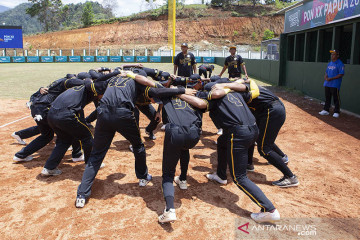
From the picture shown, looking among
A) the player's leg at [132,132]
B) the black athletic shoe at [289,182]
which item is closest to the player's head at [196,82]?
the player's leg at [132,132]

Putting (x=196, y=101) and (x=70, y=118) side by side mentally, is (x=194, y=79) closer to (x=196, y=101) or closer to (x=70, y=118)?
(x=196, y=101)

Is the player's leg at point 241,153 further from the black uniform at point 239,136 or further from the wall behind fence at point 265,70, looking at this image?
the wall behind fence at point 265,70

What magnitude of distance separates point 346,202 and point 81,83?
4.70 metres

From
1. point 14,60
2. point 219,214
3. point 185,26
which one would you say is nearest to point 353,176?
point 219,214

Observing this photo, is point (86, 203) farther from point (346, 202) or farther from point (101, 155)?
point (346, 202)

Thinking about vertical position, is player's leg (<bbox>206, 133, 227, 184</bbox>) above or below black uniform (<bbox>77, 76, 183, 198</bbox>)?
below

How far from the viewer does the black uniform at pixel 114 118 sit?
4.18 metres

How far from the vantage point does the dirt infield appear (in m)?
3.68

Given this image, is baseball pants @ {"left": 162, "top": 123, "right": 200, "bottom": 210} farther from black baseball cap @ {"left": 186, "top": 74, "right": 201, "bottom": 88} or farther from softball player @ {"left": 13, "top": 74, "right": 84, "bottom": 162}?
softball player @ {"left": 13, "top": 74, "right": 84, "bottom": 162}

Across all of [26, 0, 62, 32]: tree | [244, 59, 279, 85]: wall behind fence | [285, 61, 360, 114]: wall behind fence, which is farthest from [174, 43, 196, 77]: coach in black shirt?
[26, 0, 62, 32]: tree

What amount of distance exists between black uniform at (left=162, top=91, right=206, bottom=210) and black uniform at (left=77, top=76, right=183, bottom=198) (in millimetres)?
438

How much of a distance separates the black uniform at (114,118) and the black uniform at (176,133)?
44cm

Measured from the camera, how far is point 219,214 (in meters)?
4.03

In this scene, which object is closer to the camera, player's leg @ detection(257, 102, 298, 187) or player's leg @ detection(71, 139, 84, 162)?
player's leg @ detection(257, 102, 298, 187)
